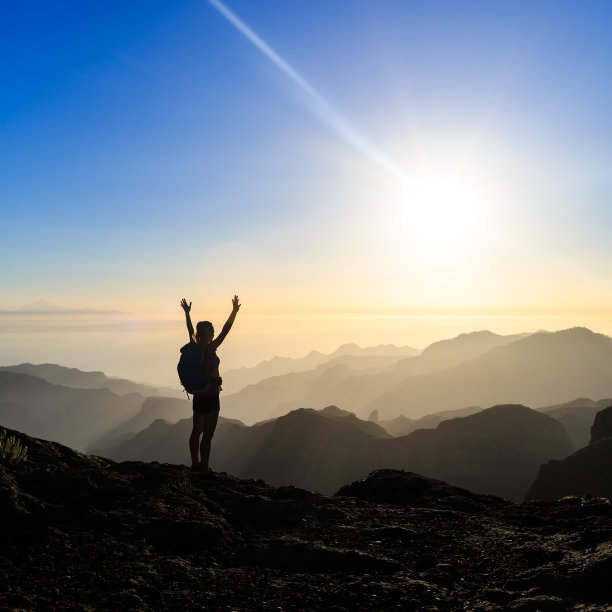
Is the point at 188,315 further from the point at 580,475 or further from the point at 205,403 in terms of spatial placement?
the point at 580,475

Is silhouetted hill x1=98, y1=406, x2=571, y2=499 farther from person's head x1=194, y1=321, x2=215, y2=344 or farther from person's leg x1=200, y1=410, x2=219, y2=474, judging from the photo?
person's head x1=194, y1=321, x2=215, y2=344

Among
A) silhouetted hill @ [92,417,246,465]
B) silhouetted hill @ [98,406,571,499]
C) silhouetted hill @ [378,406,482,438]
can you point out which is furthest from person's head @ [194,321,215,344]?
silhouetted hill @ [92,417,246,465]

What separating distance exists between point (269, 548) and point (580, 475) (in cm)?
6625

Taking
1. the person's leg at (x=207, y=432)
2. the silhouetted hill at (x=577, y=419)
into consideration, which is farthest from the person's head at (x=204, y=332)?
the silhouetted hill at (x=577, y=419)

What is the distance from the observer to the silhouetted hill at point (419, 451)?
88.2 meters

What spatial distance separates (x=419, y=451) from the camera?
91375 millimetres

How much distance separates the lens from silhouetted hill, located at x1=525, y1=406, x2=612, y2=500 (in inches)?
2189

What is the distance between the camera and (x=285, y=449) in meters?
102

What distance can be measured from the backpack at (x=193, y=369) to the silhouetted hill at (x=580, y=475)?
61.0 meters

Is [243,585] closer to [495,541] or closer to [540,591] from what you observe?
[540,591]

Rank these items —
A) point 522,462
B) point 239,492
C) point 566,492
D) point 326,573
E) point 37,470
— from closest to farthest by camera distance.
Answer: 1. point 326,573
2. point 37,470
3. point 239,492
4. point 566,492
5. point 522,462

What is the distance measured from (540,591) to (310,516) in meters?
3.58

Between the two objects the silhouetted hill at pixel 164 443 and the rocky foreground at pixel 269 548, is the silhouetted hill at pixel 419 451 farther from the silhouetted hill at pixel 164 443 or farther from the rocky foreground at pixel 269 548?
the rocky foreground at pixel 269 548

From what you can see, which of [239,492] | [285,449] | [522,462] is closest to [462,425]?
[522,462]
